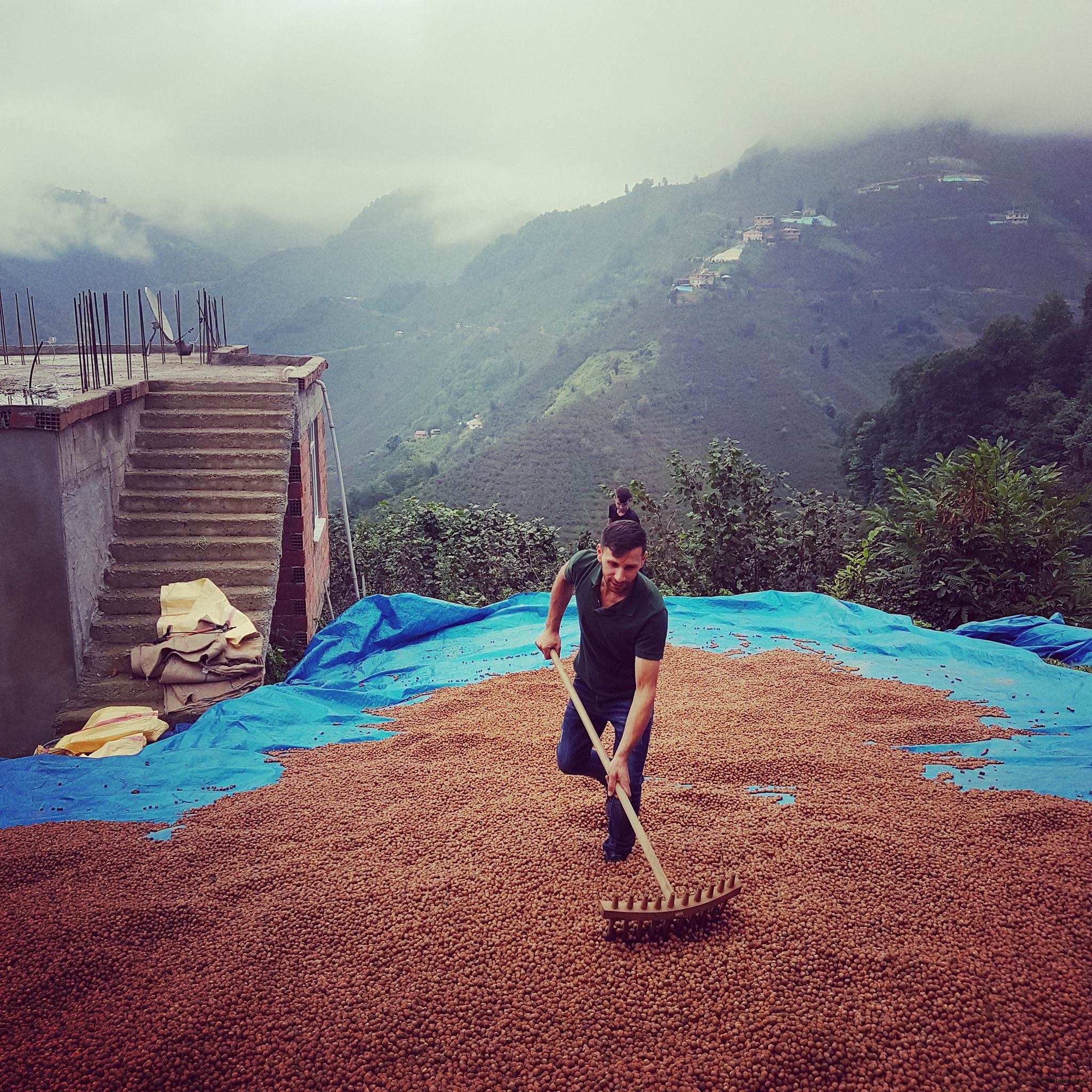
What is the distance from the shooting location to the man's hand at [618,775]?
8.24 feet

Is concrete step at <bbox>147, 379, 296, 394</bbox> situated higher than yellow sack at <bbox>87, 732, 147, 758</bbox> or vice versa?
concrete step at <bbox>147, 379, 296, 394</bbox>

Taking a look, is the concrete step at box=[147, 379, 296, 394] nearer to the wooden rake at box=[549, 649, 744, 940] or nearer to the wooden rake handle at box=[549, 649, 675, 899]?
the wooden rake handle at box=[549, 649, 675, 899]

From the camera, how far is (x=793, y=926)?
2445 mm

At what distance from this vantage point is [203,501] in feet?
19.5

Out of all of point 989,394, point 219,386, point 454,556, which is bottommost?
point 454,556

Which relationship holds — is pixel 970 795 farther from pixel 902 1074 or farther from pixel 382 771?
pixel 382 771

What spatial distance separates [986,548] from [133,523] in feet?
20.7

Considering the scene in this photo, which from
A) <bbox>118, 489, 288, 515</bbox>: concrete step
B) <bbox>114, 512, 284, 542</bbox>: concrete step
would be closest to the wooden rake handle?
<bbox>114, 512, 284, 542</bbox>: concrete step

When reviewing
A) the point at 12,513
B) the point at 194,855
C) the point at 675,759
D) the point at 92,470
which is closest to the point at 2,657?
the point at 12,513

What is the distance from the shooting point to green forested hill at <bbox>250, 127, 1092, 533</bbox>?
2602cm

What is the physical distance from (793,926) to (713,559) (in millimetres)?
6136

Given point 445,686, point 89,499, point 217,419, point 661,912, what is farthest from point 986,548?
point 89,499

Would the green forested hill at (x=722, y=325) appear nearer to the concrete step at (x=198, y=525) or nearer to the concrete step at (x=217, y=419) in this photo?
the concrete step at (x=217, y=419)

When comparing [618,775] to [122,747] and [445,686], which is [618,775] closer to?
[445,686]
